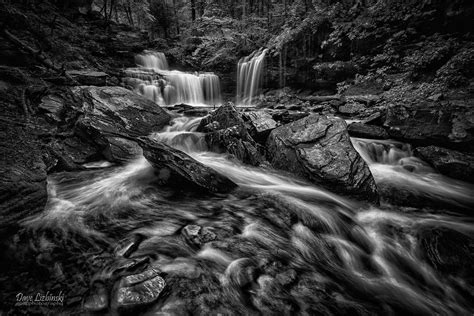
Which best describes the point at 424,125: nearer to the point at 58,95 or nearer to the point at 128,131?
the point at 128,131

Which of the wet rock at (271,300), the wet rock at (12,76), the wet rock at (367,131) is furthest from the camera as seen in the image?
the wet rock at (367,131)

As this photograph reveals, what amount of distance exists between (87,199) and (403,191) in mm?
6724

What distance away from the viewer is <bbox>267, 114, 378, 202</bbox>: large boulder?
16.0ft

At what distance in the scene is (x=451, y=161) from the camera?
5.53 m

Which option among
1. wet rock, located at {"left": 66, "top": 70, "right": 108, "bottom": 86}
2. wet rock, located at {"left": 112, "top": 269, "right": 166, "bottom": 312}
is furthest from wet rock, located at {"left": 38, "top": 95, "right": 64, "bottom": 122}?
wet rock, located at {"left": 112, "top": 269, "right": 166, "bottom": 312}

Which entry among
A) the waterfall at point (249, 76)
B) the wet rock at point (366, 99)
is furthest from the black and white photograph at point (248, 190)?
the waterfall at point (249, 76)

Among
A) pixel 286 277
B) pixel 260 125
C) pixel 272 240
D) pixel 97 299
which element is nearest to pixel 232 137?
pixel 260 125

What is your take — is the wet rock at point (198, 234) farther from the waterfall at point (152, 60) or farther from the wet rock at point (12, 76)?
the waterfall at point (152, 60)

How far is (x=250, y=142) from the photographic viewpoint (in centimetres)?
635

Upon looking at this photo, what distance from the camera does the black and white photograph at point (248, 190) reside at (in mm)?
2504

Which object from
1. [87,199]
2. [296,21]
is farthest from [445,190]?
[296,21]

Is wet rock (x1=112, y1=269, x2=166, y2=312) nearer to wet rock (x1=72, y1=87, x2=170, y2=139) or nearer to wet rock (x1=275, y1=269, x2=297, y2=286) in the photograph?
wet rock (x1=275, y1=269, x2=297, y2=286)

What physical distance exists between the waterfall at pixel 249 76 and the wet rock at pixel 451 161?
10.1m

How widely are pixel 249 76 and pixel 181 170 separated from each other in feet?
39.5
